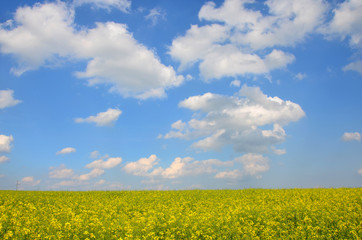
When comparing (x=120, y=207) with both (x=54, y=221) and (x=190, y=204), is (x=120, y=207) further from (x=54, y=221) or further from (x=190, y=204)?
(x=54, y=221)

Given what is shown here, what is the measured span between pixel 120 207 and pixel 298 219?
1215 centimetres

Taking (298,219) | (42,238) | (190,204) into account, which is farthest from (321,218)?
(42,238)

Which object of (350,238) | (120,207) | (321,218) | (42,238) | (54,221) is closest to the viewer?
(42,238)

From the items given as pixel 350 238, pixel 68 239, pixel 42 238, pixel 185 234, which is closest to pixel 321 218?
pixel 350 238

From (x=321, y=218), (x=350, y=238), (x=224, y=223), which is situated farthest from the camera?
(x=321, y=218)

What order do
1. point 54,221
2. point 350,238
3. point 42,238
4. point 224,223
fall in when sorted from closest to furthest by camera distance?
point 42,238, point 54,221, point 350,238, point 224,223

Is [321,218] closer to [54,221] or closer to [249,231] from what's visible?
[249,231]

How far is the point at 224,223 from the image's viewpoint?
12969 mm

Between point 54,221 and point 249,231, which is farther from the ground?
point 54,221

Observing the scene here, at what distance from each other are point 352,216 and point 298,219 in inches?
115

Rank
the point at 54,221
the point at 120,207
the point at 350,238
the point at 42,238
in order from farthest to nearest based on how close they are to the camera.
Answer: the point at 120,207, the point at 350,238, the point at 54,221, the point at 42,238

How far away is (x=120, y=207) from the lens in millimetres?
19609

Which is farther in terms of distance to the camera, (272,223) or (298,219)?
(298,219)

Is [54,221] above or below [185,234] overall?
above
